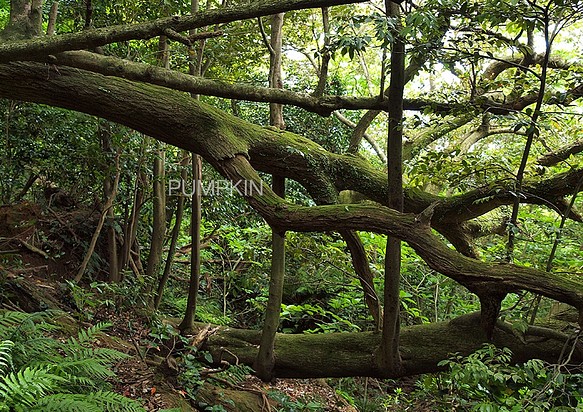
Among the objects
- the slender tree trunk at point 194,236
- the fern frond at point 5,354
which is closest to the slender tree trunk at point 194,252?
the slender tree trunk at point 194,236

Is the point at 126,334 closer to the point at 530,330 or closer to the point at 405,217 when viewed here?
the point at 405,217

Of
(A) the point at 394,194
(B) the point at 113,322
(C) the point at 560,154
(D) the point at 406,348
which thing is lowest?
(B) the point at 113,322

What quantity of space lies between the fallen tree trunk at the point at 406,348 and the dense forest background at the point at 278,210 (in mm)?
21

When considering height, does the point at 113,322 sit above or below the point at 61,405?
below

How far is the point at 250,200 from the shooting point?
13.9 feet

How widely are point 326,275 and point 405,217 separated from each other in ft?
12.0

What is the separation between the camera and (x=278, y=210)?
4117 mm

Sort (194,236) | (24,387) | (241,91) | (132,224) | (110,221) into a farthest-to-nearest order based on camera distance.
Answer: (132,224) → (110,221) → (194,236) → (241,91) → (24,387)

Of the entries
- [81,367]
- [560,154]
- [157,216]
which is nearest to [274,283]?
[157,216]

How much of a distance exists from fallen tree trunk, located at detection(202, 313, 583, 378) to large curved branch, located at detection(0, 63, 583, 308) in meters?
1.10

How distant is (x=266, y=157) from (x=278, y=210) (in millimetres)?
1329

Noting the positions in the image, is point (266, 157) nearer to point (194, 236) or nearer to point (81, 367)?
point (194, 236)

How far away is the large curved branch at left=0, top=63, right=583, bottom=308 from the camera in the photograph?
3.88m

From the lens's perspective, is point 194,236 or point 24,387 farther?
point 194,236
